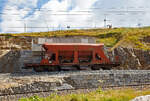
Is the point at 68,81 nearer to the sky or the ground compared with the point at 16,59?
nearer to the ground

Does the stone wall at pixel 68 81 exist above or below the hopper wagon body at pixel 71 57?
below

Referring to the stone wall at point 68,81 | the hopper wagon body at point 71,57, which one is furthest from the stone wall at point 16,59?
the stone wall at point 68,81

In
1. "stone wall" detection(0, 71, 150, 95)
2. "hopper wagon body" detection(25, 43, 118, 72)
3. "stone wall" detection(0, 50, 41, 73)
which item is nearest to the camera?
"stone wall" detection(0, 71, 150, 95)

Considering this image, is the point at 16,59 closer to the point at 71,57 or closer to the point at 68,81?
the point at 71,57

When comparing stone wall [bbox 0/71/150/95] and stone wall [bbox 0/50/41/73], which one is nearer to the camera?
stone wall [bbox 0/71/150/95]

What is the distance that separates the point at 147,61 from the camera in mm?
24500

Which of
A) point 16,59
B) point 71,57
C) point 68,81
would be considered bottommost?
point 68,81

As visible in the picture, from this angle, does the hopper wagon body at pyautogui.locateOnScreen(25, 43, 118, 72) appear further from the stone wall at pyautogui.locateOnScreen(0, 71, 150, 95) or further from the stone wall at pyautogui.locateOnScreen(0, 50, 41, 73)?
the stone wall at pyautogui.locateOnScreen(0, 71, 150, 95)

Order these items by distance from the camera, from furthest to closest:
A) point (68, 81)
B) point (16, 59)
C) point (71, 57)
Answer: point (16, 59), point (71, 57), point (68, 81)

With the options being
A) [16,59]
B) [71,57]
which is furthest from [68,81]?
[16,59]

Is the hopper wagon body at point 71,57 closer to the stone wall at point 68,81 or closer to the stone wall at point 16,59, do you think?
the stone wall at point 16,59

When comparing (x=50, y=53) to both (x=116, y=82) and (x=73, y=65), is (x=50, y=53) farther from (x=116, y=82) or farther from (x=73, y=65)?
(x=116, y=82)

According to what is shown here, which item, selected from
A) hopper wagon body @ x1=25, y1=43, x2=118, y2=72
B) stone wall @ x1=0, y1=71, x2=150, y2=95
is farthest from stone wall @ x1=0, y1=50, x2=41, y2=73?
stone wall @ x1=0, y1=71, x2=150, y2=95

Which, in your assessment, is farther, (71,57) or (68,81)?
(71,57)
